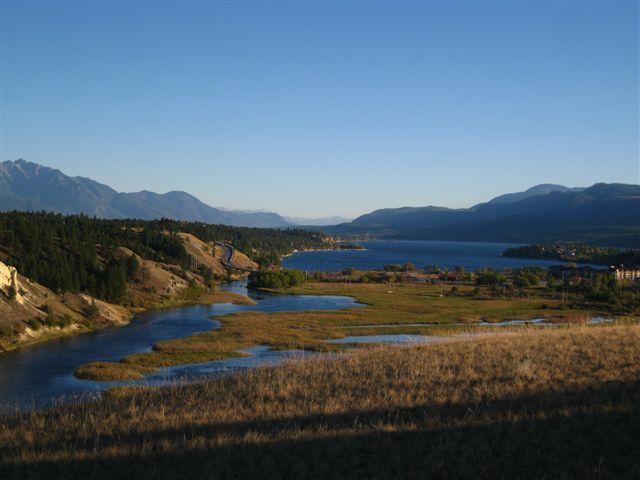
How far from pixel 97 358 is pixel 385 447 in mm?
42827

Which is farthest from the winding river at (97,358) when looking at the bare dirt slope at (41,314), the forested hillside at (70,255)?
the forested hillside at (70,255)

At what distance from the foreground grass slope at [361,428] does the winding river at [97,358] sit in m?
7.69

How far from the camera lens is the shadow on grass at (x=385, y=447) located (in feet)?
40.3

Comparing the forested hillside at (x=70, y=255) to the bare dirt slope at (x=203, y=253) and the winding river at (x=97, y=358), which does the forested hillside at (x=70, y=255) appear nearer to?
the winding river at (x=97, y=358)

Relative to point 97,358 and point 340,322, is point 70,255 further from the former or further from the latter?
point 97,358

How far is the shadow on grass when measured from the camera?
12.3 m

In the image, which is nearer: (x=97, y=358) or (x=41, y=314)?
(x=97, y=358)

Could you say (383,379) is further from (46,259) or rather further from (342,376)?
(46,259)

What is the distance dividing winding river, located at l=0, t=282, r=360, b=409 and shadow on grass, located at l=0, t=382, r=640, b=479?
10.2m

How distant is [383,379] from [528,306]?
8518 cm

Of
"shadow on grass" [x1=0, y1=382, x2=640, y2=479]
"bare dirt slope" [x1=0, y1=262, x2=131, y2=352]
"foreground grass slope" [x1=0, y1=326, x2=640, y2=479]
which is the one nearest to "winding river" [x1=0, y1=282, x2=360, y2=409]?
"bare dirt slope" [x1=0, y1=262, x2=131, y2=352]

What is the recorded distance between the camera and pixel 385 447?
44.2 feet

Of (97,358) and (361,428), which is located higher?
(361,428)

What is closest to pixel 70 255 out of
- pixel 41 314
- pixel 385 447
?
pixel 41 314
